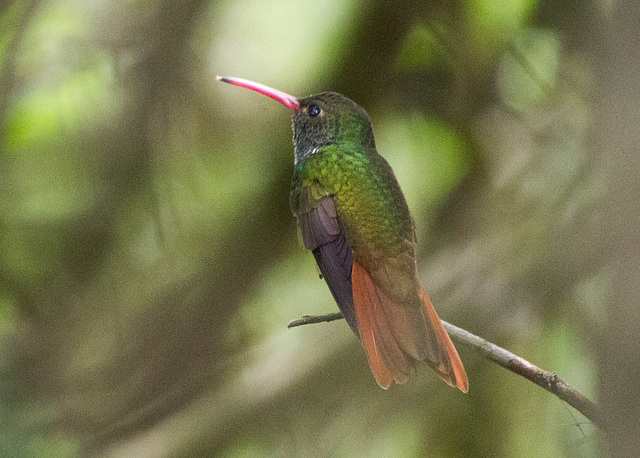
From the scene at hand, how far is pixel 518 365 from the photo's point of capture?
1003 millimetres

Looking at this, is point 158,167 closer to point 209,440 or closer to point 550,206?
point 209,440

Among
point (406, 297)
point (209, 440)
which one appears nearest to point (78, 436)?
point (209, 440)

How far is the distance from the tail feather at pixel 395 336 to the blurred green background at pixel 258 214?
0.12 m

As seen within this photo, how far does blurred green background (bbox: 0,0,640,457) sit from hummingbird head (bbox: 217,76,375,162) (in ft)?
0.31

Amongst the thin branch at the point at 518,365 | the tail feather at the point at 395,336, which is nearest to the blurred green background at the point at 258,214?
the thin branch at the point at 518,365

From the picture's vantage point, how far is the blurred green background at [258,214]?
3.43 feet

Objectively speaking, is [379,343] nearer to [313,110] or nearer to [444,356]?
[444,356]

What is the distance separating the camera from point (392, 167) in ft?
3.51

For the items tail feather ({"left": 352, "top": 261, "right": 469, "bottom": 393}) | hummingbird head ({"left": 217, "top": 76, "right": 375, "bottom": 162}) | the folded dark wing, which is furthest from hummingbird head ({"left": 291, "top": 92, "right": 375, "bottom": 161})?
tail feather ({"left": 352, "top": 261, "right": 469, "bottom": 393})

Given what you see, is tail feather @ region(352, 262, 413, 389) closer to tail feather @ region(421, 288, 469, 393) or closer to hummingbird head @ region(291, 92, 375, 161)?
tail feather @ region(421, 288, 469, 393)

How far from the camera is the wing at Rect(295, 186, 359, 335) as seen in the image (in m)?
0.93

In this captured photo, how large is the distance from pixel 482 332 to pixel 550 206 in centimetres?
26

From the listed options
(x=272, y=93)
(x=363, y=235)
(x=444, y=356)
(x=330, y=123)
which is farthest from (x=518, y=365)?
(x=272, y=93)

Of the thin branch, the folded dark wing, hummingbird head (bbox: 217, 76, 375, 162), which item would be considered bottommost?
the thin branch
